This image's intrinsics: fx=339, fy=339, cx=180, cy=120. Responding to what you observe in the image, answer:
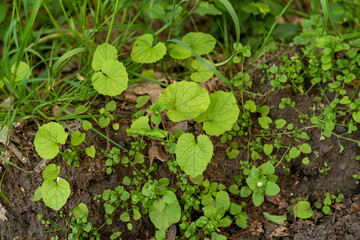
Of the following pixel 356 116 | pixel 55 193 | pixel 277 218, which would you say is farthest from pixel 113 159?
pixel 356 116

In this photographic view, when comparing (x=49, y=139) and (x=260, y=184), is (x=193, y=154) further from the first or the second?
(x=49, y=139)

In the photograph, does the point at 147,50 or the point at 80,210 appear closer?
the point at 80,210

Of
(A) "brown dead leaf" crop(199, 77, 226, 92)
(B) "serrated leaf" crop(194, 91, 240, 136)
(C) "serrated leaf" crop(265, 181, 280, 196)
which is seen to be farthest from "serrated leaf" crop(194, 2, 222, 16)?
(C) "serrated leaf" crop(265, 181, 280, 196)

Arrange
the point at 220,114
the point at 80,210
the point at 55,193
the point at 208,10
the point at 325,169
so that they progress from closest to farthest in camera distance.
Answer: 1. the point at 55,193
2. the point at 80,210
3. the point at 220,114
4. the point at 325,169
5. the point at 208,10

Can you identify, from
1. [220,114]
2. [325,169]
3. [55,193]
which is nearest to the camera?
[55,193]

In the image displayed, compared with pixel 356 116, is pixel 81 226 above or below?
below

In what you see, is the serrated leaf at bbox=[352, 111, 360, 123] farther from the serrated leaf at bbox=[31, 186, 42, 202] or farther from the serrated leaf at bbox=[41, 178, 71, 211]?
the serrated leaf at bbox=[31, 186, 42, 202]
